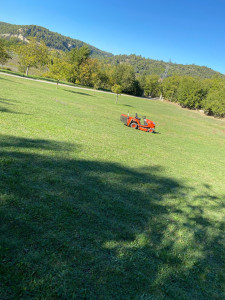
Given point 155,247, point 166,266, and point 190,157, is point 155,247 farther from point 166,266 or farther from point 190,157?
point 190,157

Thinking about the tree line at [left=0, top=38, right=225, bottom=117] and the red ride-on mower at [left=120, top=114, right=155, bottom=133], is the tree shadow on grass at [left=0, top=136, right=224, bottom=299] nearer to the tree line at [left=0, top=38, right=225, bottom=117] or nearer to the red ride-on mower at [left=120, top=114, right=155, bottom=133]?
the red ride-on mower at [left=120, top=114, right=155, bottom=133]

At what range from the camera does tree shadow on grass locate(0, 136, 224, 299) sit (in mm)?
3041

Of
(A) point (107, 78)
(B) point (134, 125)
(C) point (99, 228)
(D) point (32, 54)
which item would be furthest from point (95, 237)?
(A) point (107, 78)

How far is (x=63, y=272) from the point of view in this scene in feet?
10.1

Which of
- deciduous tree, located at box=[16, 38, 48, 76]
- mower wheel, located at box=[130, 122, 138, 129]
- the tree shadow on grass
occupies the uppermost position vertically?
deciduous tree, located at box=[16, 38, 48, 76]

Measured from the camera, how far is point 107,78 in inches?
3369

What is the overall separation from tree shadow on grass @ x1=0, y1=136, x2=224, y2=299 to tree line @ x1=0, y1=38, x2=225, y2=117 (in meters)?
36.9

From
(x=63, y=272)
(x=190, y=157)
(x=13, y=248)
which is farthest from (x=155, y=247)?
(x=190, y=157)

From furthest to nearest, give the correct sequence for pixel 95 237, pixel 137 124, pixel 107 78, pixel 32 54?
pixel 107 78, pixel 32 54, pixel 137 124, pixel 95 237

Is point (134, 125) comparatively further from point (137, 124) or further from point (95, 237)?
point (95, 237)

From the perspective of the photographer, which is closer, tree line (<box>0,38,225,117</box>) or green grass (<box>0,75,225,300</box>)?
green grass (<box>0,75,225,300</box>)

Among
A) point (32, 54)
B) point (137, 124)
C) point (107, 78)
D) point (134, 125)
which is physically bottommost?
point (134, 125)

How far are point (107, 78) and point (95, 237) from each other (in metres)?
88.1

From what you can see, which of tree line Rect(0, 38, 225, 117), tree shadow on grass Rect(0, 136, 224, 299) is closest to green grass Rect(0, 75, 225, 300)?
tree shadow on grass Rect(0, 136, 224, 299)
